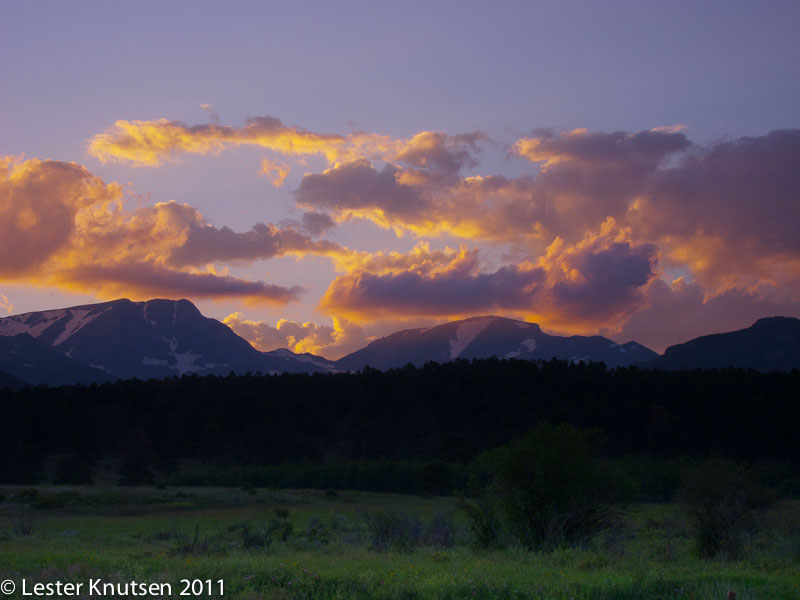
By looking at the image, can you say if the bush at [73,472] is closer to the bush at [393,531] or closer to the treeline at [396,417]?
the treeline at [396,417]

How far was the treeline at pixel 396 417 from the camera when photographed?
7175cm

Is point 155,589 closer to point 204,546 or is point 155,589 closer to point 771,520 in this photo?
point 204,546

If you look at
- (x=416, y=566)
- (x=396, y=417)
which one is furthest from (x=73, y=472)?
(x=416, y=566)

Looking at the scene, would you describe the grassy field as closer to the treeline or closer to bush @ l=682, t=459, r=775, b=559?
bush @ l=682, t=459, r=775, b=559

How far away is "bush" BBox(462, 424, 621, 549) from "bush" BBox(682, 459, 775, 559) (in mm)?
2212

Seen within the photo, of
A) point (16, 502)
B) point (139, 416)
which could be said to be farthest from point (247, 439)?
point (16, 502)

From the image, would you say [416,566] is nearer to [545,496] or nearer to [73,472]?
[545,496]

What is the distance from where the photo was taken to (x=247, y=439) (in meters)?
78.8

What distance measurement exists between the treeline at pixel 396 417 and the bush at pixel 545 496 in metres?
46.7

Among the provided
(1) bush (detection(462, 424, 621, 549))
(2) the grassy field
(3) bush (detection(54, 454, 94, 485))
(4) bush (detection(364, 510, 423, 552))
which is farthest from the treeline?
(1) bush (detection(462, 424, 621, 549))

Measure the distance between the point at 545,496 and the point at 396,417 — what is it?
60240mm

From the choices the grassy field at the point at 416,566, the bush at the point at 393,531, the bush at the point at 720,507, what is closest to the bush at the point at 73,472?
the grassy field at the point at 416,566

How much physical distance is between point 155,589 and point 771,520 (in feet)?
73.8

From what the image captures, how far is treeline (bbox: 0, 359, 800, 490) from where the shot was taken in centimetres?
7175
